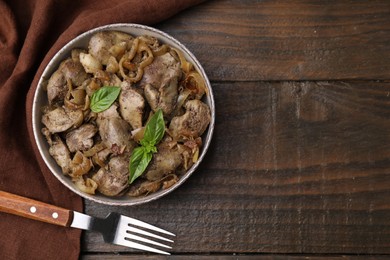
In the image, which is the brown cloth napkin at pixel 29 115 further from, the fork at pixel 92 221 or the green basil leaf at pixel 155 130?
the green basil leaf at pixel 155 130

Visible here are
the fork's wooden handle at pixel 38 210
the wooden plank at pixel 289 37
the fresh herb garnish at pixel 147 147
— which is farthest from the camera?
the wooden plank at pixel 289 37

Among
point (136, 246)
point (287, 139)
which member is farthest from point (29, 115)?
point (287, 139)

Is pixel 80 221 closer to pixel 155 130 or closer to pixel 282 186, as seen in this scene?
pixel 155 130

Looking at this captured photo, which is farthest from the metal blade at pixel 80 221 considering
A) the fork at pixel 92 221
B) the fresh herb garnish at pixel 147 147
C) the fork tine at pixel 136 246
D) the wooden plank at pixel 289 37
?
the wooden plank at pixel 289 37

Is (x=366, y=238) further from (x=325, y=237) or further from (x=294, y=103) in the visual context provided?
(x=294, y=103)

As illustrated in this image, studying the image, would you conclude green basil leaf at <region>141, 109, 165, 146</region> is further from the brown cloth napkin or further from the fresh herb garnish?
the brown cloth napkin

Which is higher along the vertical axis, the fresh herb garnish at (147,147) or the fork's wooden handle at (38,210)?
the fresh herb garnish at (147,147)

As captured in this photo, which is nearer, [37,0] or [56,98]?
[56,98]

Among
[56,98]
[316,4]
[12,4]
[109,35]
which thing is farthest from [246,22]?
[12,4]
